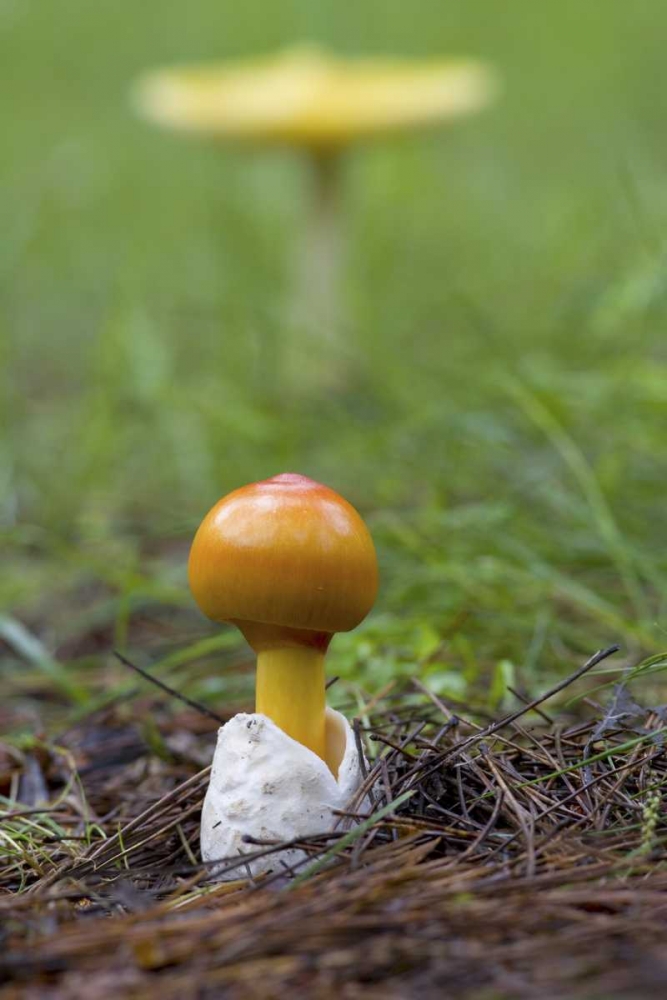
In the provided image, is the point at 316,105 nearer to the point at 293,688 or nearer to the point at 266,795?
the point at 293,688

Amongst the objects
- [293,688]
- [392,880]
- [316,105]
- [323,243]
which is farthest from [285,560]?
[323,243]

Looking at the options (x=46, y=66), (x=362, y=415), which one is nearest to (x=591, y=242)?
(x=362, y=415)

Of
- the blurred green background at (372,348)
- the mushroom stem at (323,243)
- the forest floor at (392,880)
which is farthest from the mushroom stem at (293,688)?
the mushroom stem at (323,243)

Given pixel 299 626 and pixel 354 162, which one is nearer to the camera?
pixel 299 626

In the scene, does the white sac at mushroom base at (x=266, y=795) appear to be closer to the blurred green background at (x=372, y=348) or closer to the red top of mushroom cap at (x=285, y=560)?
the red top of mushroom cap at (x=285, y=560)

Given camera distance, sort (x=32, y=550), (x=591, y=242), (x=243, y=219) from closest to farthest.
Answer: (x=32, y=550), (x=591, y=242), (x=243, y=219)

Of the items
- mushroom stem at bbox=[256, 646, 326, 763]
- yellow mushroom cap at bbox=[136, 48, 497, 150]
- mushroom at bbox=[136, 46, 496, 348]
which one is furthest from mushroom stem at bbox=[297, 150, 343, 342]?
mushroom stem at bbox=[256, 646, 326, 763]

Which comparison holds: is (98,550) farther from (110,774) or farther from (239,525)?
(239,525)
